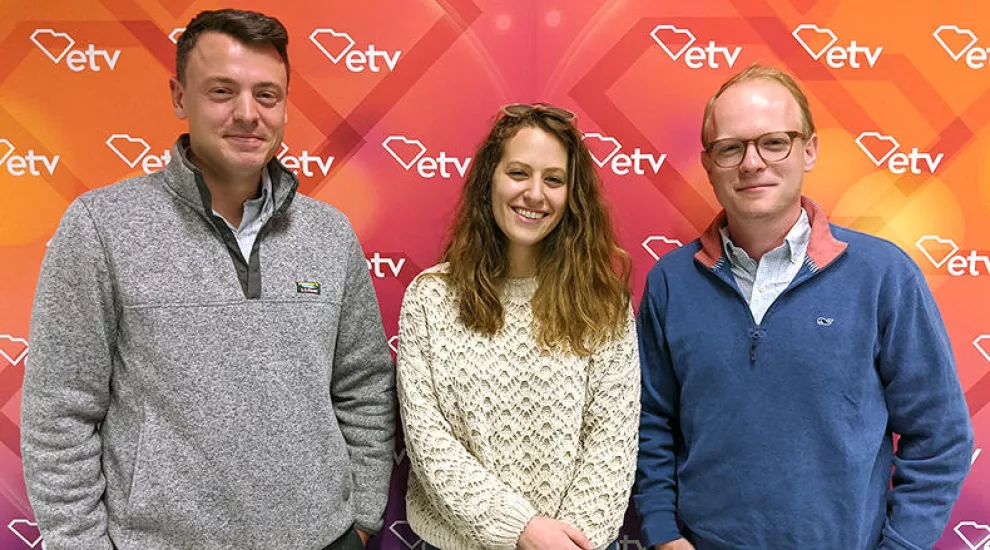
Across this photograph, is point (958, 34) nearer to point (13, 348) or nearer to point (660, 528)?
point (660, 528)


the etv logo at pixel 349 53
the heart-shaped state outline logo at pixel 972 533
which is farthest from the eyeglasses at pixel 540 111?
the heart-shaped state outline logo at pixel 972 533

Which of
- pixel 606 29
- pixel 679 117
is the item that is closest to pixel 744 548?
pixel 679 117

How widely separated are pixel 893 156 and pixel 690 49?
745 mm

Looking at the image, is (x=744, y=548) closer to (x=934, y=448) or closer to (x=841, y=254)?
(x=934, y=448)

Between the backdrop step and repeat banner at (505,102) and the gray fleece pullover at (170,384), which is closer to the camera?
the gray fleece pullover at (170,384)

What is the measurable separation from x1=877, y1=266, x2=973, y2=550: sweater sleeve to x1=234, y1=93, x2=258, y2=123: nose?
1.56m

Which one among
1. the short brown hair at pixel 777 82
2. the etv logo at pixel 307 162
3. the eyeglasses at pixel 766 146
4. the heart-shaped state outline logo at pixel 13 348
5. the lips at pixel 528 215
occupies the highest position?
the short brown hair at pixel 777 82

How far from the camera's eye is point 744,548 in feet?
5.26

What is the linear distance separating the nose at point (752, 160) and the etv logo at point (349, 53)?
3.65 ft

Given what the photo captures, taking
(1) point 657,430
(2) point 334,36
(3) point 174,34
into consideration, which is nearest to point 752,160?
(1) point 657,430

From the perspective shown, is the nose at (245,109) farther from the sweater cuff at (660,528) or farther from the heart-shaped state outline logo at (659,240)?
the sweater cuff at (660,528)

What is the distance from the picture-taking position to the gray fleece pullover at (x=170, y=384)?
1.37 metres

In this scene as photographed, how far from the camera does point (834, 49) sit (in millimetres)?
2088

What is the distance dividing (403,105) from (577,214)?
2.39 feet
